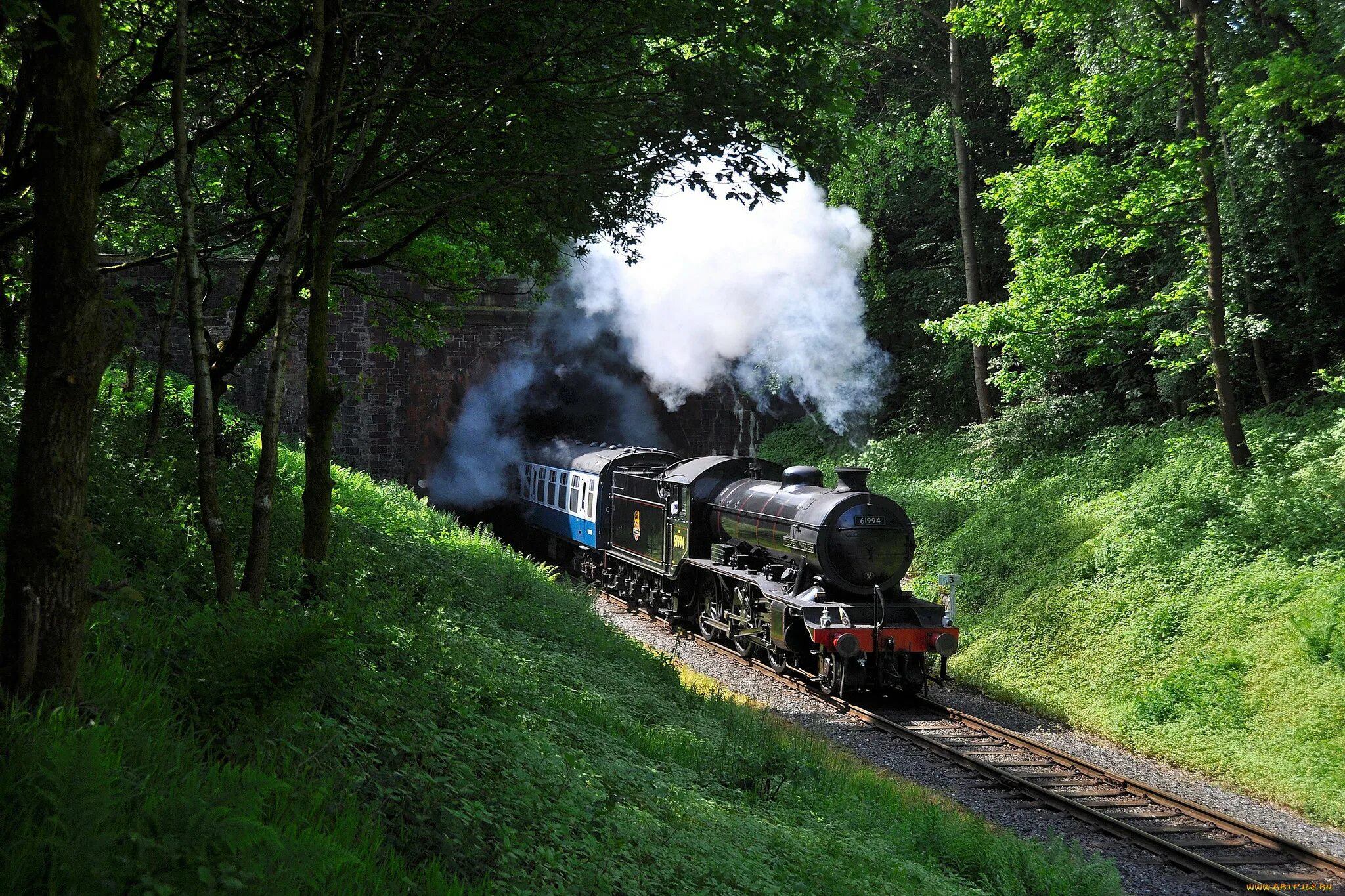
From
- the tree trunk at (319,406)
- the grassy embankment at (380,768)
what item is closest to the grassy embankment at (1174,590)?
the grassy embankment at (380,768)

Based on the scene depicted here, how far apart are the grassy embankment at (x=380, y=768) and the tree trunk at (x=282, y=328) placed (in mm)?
426

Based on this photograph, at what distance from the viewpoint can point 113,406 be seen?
35.8ft

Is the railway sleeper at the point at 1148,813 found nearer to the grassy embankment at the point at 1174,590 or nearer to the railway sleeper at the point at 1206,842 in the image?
the railway sleeper at the point at 1206,842

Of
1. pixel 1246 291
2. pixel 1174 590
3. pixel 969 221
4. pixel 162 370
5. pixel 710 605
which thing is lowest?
pixel 710 605

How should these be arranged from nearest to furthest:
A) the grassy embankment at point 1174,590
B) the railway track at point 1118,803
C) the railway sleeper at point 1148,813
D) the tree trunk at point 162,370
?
the railway track at point 1118,803, the tree trunk at point 162,370, the railway sleeper at point 1148,813, the grassy embankment at point 1174,590

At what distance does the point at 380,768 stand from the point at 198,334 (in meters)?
2.76

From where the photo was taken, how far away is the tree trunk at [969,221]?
69.1 ft

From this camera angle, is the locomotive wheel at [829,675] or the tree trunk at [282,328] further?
the locomotive wheel at [829,675]

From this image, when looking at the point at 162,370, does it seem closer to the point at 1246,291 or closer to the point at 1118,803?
the point at 1118,803

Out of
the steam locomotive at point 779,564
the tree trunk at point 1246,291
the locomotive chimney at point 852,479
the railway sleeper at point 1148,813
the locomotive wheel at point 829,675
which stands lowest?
the railway sleeper at point 1148,813

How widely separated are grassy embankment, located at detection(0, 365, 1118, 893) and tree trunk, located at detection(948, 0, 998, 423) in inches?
522

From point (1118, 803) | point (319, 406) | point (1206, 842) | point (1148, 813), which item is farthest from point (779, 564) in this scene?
point (319, 406)

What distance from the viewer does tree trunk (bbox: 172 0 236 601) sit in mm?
5395

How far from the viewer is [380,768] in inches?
181
